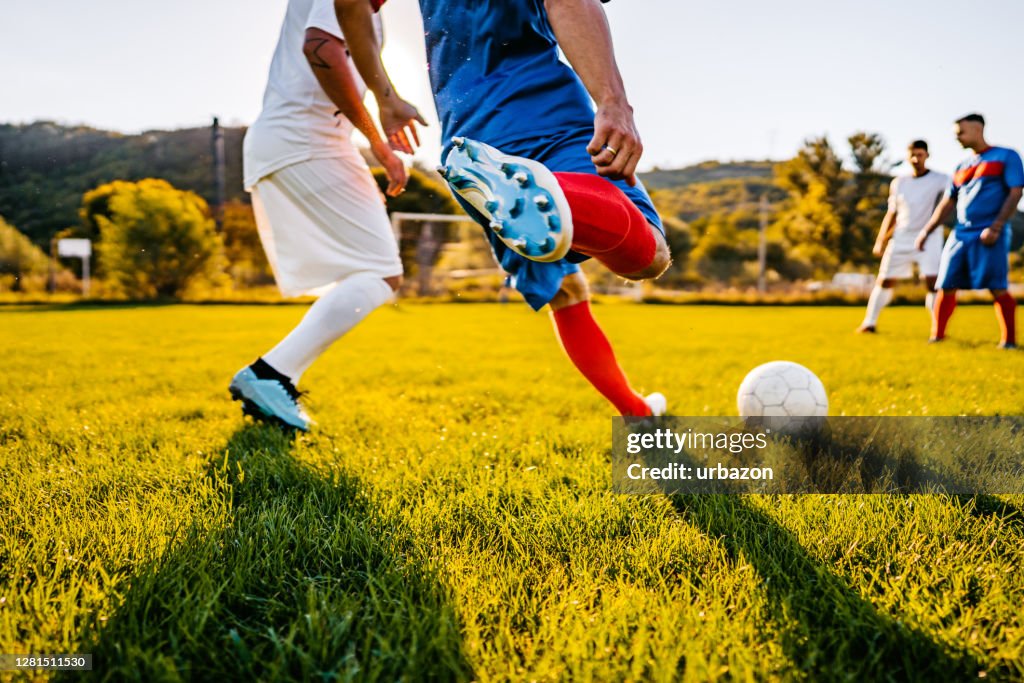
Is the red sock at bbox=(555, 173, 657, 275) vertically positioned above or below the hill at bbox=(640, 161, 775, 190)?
below

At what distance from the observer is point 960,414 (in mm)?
3129

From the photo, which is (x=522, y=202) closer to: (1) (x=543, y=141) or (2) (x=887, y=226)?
(1) (x=543, y=141)

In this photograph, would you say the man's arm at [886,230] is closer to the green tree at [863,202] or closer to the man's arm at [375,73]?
the man's arm at [375,73]

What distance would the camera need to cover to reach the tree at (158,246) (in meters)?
18.6

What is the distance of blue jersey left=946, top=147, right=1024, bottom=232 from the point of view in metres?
6.01

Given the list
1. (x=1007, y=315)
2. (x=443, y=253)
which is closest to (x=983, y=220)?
(x=1007, y=315)

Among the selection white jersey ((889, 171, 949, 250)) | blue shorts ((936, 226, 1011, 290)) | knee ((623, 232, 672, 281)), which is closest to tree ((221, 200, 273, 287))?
white jersey ((889, 171, 949, 250))

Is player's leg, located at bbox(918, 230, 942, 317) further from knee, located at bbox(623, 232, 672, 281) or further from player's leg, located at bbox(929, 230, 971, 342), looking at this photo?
knee, located at bbox(623, 232, 672, 281)

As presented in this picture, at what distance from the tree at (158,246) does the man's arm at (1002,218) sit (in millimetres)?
18039

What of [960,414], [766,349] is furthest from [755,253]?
[960,414]

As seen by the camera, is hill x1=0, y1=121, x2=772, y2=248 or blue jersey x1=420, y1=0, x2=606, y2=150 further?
hill x1=0, y1=121, x2=772, y2=248

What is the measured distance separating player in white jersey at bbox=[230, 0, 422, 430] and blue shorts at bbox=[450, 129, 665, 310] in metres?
0.82

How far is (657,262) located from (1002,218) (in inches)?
225

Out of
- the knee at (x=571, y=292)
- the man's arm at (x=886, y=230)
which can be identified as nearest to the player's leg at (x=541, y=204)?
the knee at (x=571, y=292)
